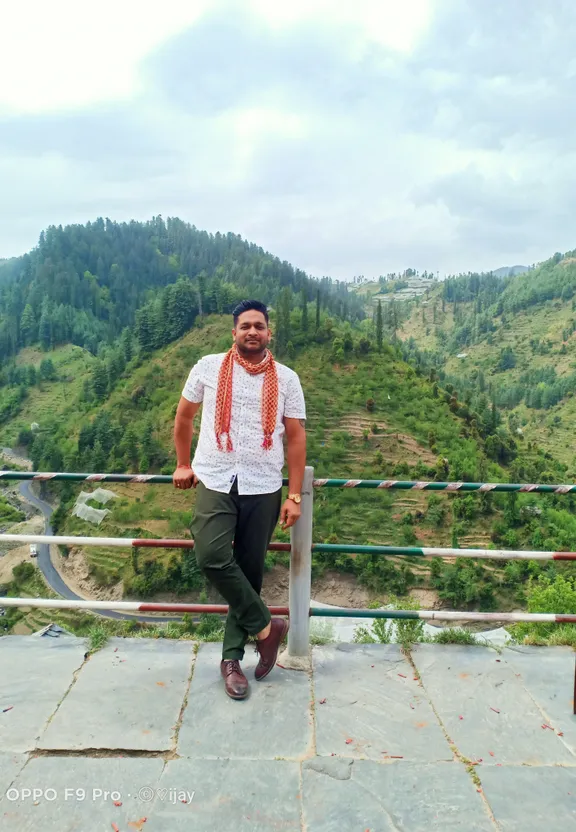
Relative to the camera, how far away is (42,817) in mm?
1714

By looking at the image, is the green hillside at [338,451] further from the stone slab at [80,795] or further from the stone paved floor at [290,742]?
the stone slab at [80,795]

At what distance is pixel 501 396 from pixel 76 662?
331ft

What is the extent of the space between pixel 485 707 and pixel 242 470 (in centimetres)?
131

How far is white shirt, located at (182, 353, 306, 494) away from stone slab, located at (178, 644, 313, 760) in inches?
31.4

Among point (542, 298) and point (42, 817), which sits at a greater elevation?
point (542, 298)

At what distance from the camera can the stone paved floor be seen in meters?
1.75

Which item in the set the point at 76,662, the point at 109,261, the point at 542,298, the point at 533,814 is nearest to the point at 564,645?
the point at 533,814

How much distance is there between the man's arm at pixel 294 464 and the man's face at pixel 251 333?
32cm

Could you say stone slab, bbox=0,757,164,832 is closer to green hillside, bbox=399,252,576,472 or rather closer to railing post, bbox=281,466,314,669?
railing post, bbox=281,466,314,669

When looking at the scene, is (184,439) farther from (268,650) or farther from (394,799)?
(394,799)

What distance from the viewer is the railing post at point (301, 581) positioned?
253 centimetres

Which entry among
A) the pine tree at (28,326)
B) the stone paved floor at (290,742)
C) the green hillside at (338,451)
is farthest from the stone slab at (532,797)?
the pine tree at (28,326)

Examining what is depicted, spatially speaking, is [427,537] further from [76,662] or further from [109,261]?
[109,261]

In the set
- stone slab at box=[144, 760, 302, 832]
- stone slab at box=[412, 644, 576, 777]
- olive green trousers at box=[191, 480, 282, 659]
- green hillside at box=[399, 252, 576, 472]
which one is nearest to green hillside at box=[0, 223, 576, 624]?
green hillside at box=[399, 252, 576, 472]
